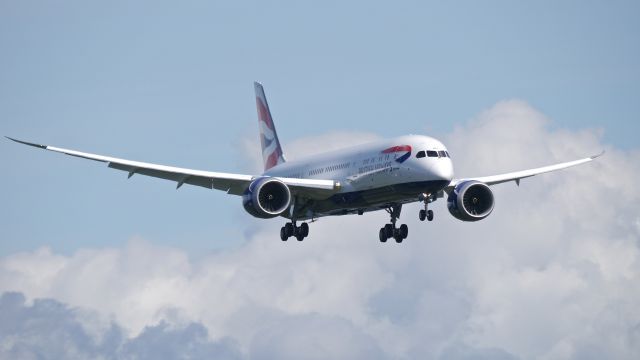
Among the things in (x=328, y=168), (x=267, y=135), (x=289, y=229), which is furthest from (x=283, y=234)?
(x=267, y=135)

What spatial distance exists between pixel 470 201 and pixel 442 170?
234 inches

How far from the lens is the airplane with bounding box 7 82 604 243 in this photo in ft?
266

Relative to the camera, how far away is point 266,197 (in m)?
84.8

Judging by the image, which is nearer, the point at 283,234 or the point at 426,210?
the point at 426,210

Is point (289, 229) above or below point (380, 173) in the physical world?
below

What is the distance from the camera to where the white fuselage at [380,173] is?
80.6 metres

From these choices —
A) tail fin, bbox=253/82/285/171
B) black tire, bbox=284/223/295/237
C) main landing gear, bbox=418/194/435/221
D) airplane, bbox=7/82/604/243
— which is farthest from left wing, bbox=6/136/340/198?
tail fin, bbox=253/82/285/171

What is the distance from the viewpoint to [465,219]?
85.1 meters

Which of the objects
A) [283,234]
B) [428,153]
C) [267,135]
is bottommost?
[283,234]

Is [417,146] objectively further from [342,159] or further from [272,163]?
[272,163]

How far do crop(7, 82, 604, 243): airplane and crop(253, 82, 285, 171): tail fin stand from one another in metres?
9.92

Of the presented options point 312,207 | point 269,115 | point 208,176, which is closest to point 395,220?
point 312,207

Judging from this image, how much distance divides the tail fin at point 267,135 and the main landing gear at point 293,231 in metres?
11.4

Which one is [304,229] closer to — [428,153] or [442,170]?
[428,153]
